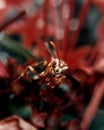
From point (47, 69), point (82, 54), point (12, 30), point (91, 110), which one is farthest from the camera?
point (12, 30)

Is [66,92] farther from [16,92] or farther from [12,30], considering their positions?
[12,30]

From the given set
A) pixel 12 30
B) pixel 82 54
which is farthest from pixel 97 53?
pixel 12 30

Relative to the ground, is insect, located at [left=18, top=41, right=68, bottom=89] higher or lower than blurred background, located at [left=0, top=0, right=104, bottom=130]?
lower

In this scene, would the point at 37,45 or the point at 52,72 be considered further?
the point at 37,45

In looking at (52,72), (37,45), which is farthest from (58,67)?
(37,45)

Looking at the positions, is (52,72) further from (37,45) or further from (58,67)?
(37,45)

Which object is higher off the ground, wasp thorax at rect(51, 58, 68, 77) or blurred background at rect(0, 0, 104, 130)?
blurred background at rect(0, 0, 104, 130)

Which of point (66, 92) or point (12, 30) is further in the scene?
point (12, 30)

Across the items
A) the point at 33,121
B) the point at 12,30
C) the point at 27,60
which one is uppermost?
the point at 12,30
